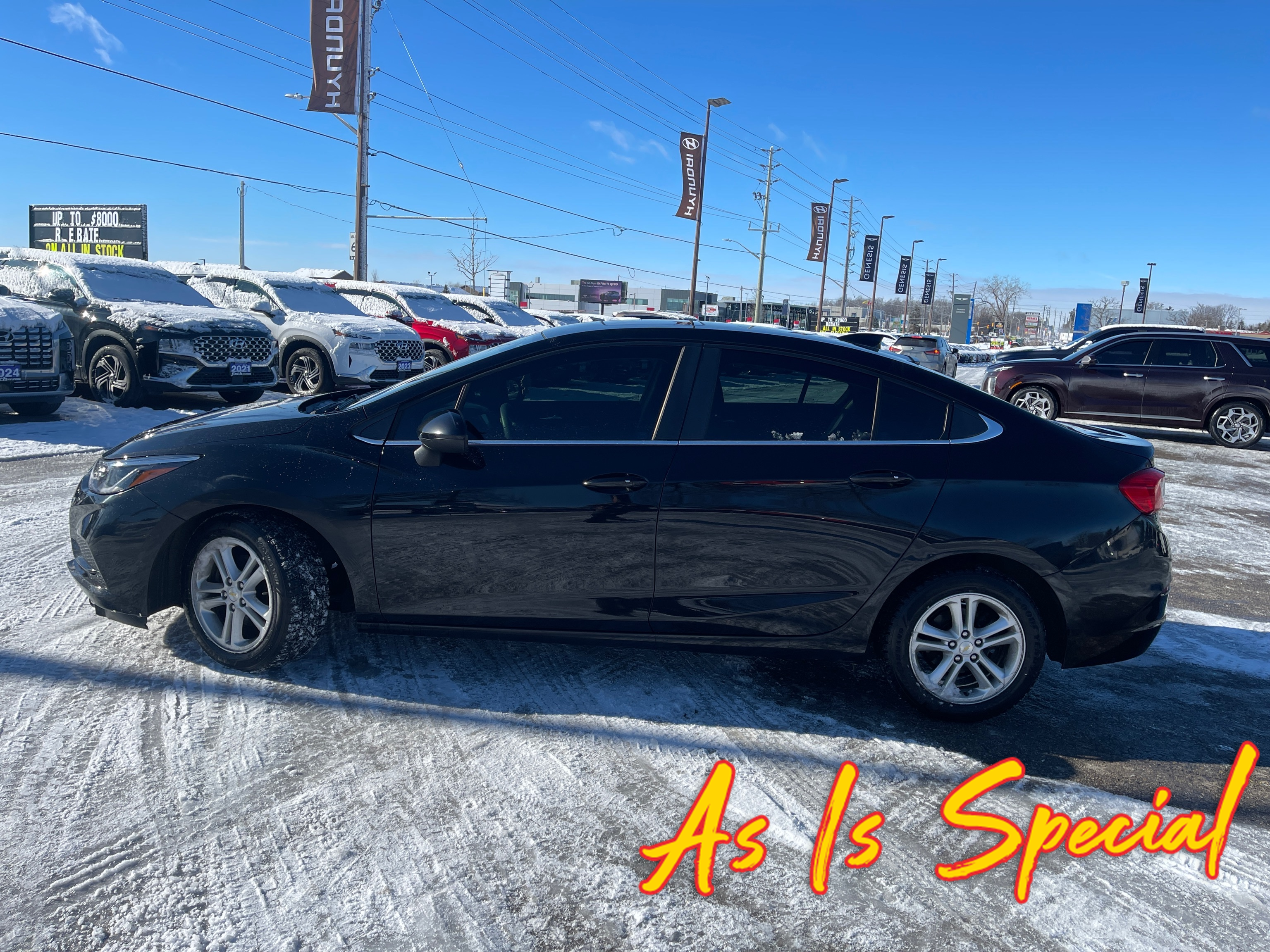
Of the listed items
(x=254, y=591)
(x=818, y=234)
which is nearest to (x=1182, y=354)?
(x=254, y=591)

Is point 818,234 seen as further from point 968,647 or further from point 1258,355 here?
point 968,647

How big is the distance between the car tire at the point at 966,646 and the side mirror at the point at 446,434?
6.02 ft

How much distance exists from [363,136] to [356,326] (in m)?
11.9

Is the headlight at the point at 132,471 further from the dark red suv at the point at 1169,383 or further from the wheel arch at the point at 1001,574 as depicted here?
the dark red suv at the point at 1169,383

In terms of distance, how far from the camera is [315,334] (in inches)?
529

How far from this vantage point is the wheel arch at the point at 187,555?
360cm

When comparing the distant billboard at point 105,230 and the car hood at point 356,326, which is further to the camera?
the distant billboard at point 105,230

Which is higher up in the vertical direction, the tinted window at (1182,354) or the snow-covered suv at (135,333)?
the tinted window at (1182,354)

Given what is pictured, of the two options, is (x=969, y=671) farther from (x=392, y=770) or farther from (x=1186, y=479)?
(x=1186, y=479)

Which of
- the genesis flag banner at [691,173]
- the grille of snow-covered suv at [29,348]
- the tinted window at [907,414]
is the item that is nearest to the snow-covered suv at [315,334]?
the grille of snow-covered suv at [29,348]

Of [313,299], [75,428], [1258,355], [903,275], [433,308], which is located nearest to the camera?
[75,428]

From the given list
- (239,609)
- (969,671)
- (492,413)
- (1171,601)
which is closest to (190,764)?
(239,609)

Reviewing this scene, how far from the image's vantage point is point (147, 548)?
3.60 meters

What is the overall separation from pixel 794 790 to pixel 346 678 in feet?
6.18
